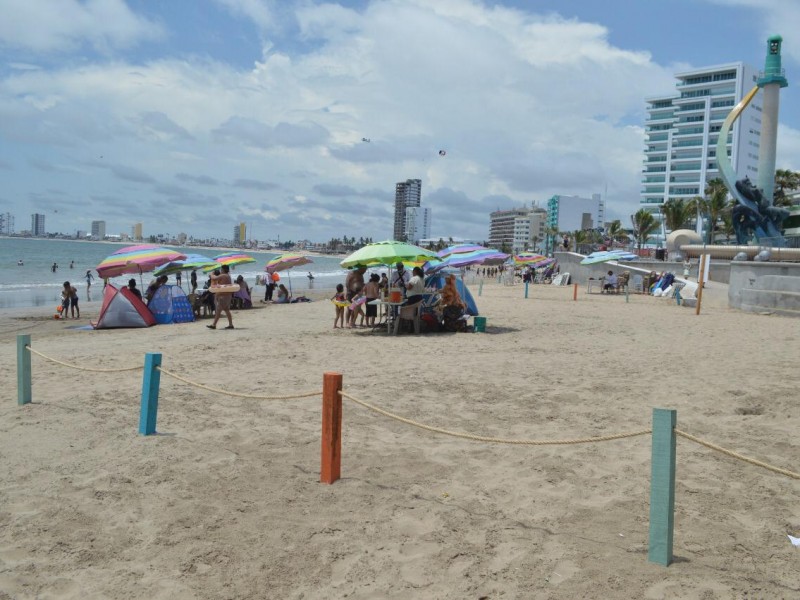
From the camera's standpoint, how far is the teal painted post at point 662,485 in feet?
10.6

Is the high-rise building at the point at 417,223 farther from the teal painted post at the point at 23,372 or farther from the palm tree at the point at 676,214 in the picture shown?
the teal painted post at the point at 23,372

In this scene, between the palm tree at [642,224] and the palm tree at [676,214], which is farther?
the palm tree at [642,224]

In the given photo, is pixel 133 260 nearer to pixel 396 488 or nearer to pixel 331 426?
pixel 331 426

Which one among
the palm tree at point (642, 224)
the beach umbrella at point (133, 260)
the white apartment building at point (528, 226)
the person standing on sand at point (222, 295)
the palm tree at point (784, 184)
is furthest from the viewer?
the white apartment building at point (528, 226)

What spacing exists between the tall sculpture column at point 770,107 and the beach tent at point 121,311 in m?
45.7

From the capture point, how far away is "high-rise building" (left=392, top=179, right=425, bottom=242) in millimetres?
161438

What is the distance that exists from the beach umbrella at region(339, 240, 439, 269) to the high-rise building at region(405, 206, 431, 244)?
126 meters

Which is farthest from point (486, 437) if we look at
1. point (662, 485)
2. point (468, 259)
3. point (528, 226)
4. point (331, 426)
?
point (528, 226)

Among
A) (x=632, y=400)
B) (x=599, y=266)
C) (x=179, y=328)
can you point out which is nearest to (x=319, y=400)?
(x=632, y=400)

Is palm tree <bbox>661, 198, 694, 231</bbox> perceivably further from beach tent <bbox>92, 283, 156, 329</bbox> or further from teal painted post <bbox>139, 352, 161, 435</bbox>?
teal painted post <bbox>139, 352, 161, 435</bbox>

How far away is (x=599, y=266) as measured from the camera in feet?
125

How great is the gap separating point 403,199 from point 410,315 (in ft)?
502

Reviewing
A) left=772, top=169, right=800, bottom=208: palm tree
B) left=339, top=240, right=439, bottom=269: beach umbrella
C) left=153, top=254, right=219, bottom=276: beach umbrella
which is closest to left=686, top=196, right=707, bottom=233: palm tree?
left=772, top=169, right=800, bottom=208: palm tree

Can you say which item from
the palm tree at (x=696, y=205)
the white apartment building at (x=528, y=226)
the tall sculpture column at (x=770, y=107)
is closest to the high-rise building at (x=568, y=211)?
the white apartment building at (x=528, y=226)
